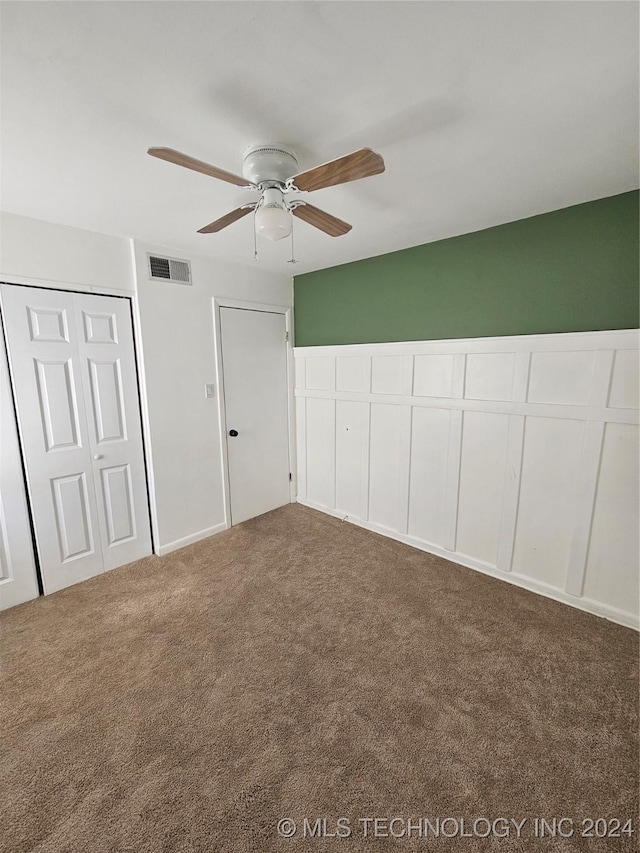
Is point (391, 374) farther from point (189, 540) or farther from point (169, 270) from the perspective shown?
point (189, 540)

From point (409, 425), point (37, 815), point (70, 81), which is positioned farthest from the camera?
point (409, 425)

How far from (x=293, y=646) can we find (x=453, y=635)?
921 millimetres

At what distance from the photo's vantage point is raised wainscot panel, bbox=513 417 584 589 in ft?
7.29

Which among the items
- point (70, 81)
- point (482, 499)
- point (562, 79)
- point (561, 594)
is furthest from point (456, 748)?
point (70, 81)

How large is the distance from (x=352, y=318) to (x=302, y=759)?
9.79ft

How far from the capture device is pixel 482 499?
8.59 feet

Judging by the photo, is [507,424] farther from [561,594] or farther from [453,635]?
[453,635]

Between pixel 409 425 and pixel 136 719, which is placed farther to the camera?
pixel 409 425

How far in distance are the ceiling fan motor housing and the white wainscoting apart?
1617 mm

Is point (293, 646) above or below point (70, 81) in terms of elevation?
below

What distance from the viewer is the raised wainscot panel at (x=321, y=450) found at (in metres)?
3.55

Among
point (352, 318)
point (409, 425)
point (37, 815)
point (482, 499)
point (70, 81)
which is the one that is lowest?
point (37, 815)

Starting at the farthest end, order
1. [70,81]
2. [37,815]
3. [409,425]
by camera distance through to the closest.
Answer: [409,425], [37,815], [70,81]

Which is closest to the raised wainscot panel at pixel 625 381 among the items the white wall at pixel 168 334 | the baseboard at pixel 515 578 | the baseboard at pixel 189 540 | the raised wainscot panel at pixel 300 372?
the baseboard at pixel 515 578
